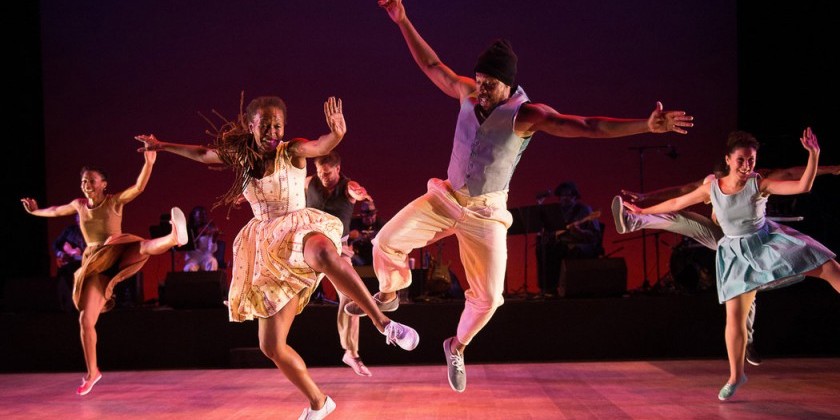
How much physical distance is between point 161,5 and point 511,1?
4173 mm

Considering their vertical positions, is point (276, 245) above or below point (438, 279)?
above

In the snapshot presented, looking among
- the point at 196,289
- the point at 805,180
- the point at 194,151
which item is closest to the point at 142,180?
the point at 194,151

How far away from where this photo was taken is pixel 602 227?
911cm

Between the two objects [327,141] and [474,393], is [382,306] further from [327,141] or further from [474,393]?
[327,141]

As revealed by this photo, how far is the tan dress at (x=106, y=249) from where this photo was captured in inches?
237

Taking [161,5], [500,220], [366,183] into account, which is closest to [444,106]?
[366,183]

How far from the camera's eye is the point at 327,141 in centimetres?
413

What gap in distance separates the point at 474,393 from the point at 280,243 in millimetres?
1989

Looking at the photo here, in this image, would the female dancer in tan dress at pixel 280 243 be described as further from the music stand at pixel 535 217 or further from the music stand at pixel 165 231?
the music stand at pixel 165 231

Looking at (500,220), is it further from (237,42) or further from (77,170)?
(77,170)

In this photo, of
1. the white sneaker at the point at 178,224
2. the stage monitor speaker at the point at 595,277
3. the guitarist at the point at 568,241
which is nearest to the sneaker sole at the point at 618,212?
the white sneaker at the point at 178,224

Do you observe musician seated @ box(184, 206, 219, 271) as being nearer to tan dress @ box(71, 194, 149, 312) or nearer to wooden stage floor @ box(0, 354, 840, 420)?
wooden stage floor @ box(0, 354, 840, 420)

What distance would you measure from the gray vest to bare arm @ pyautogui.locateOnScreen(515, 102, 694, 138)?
0.10 meters

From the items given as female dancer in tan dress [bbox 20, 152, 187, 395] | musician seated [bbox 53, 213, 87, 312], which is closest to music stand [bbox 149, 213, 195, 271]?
musician seated [bbox 53, 213, 87, 312]
